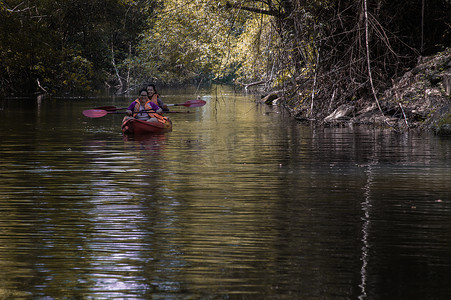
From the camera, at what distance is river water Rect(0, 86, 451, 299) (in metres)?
4.91

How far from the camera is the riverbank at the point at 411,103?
1831cm

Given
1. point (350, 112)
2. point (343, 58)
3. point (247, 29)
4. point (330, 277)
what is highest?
point (247, 29)

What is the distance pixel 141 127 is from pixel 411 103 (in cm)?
676

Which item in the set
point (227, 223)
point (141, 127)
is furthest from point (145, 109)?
point (227, 223)

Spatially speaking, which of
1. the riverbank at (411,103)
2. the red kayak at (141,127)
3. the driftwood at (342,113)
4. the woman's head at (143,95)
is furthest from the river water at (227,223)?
the driftwood at (342,113)

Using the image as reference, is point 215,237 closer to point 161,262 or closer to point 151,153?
point 161,262

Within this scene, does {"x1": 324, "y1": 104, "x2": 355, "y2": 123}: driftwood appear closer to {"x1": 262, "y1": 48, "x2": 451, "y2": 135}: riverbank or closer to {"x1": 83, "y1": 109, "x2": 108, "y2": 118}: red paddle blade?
{"x1": 262, "y1": 48, "x2": 451, "y2": 135}: riverbank

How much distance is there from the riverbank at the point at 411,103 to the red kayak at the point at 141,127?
4.03 m

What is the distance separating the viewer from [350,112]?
65.3 ft

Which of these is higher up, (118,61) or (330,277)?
(118,61)

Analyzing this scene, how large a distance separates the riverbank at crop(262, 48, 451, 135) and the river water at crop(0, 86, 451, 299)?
417 centimetres

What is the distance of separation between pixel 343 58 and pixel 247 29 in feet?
40.3

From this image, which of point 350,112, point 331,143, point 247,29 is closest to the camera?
point 331,143

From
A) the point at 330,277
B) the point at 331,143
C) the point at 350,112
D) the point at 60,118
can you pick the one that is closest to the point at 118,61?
the point at 60,118
